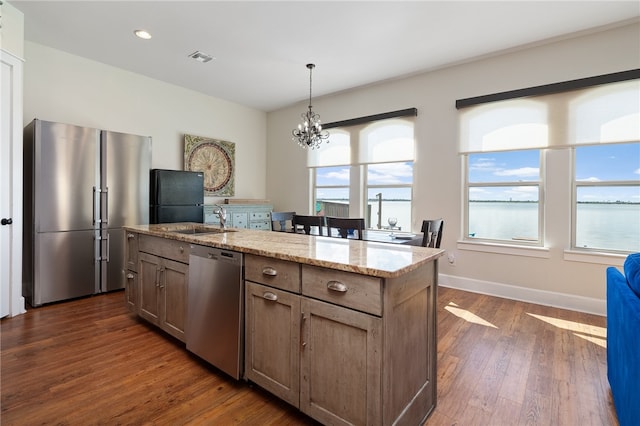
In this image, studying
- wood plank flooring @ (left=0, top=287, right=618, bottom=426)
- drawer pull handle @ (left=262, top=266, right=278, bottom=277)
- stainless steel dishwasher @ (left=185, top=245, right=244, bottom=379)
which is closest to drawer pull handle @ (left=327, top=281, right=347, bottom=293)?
drawer pull handle @ (left=262, top=266, right=278, bottom=277)

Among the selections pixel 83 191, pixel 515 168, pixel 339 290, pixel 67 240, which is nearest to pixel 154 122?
pixel 83 191

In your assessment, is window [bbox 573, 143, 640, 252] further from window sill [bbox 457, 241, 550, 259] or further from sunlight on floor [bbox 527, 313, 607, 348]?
sunlight on floor [bbox 527, 313, 607, 348]

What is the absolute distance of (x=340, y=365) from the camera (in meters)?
1.47

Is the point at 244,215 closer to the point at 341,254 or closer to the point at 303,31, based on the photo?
the point at 303,31

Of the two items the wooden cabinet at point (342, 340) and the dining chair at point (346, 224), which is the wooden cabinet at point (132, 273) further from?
the dining chair at point (346, 224)

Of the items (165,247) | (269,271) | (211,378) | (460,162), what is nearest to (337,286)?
(269,271)

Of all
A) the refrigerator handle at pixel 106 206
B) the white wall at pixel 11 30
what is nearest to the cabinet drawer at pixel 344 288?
the refrigerator handle at pixel 106 206

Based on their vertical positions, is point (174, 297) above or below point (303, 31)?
below

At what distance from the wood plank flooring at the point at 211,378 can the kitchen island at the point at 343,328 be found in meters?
0.25

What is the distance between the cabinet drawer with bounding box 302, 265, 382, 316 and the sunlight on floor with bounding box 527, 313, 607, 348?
8.36ft

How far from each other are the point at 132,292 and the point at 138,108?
9.83 feet

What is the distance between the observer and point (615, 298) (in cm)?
169

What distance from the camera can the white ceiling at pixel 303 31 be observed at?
2.95 meters

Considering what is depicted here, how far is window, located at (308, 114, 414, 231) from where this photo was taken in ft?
15.5
